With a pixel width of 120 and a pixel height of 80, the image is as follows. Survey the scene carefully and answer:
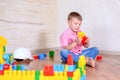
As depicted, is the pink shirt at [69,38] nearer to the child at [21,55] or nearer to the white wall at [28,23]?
the child at [21,55]

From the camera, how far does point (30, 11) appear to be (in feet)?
6.93

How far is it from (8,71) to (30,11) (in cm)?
116

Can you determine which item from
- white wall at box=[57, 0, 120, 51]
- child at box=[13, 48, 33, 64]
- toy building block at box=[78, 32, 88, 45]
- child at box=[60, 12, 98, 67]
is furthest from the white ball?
white wall at box=[57, 0, 120, 51]

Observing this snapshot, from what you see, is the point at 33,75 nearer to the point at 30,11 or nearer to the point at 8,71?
the point at 8,71

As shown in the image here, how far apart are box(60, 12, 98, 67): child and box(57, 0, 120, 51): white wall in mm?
644

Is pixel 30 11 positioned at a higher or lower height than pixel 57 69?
higher

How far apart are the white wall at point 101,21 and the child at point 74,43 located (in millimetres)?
644

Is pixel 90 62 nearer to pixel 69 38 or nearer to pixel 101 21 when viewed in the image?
pixel 69 38

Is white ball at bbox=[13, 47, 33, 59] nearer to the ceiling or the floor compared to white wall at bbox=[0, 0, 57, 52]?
nearer to the floor

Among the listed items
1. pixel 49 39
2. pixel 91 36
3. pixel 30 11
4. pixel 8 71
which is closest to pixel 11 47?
pixel 30 11

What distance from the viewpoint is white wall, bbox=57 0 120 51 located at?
2275 millimetres

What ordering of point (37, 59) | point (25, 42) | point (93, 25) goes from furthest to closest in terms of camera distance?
1. point (93, 25)
2. point (25, 42)
3. point (37, 59)

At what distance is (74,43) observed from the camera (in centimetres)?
159

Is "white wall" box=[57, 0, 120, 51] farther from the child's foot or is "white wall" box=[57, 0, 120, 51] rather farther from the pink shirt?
the child's foot
